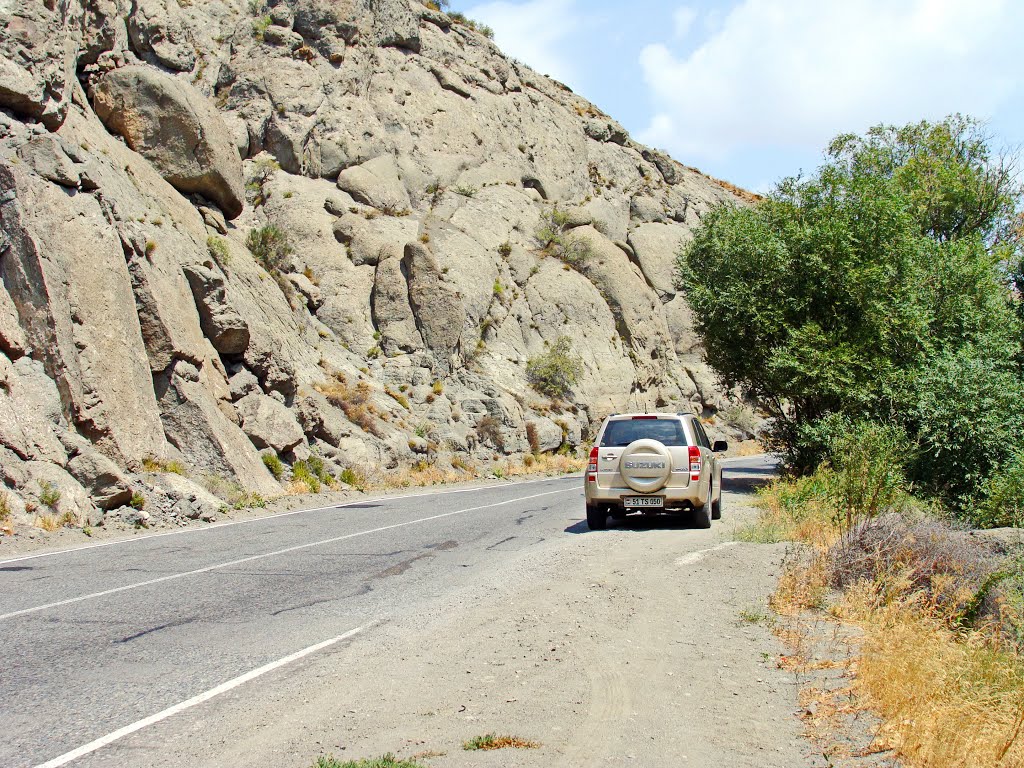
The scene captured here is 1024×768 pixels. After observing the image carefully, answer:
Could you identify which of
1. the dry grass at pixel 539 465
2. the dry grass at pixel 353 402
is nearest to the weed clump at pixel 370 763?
the dry grass at pixel 353 402

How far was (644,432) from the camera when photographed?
1393cm

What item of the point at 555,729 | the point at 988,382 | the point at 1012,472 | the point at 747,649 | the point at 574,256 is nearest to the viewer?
the point at 555,729

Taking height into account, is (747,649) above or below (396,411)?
below

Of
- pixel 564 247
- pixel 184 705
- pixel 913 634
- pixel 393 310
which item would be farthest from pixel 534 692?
pixel 564 247

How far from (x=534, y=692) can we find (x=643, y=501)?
8201 millimetres

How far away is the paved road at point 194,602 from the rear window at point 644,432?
1716 millimetres

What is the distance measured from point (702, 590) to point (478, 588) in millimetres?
2412

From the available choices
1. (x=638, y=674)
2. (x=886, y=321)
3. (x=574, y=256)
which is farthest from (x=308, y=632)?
(x=574, y=256)

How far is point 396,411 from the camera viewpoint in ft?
96.6

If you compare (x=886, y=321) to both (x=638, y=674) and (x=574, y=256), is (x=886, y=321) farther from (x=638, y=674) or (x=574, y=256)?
(x=574, y=256)

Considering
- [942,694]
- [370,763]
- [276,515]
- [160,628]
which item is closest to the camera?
[370,763]

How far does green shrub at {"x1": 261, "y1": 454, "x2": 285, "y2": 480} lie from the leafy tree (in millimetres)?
12288

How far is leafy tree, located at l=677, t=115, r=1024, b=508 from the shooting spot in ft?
57.2

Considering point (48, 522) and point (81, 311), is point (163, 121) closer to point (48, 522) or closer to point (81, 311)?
point (81, 311)
